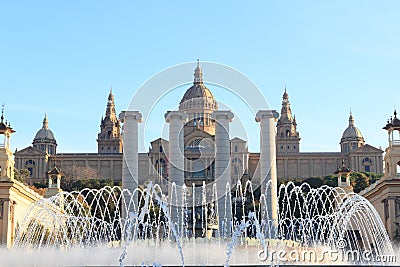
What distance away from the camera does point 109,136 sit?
128 m

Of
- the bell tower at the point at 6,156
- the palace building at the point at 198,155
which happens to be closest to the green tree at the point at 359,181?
the palace building at the point at 198,155

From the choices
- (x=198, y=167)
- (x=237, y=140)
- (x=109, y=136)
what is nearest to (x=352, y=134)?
(x=237, y=140)

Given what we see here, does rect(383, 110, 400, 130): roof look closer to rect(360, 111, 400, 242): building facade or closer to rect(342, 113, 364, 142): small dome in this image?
rect(360, 111, 400, 242): building facade

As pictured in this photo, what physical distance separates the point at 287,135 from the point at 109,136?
1266 inches

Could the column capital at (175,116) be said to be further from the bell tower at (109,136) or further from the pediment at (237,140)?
the bell tower at (109,136)

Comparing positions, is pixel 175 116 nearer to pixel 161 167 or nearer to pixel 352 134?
pixel 161 167

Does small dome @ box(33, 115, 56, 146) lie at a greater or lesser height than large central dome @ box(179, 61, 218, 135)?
lesser

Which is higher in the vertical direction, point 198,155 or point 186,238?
point 198,155

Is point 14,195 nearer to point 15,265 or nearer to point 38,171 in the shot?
point 15,265

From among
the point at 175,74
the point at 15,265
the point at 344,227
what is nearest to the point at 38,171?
the point at 175,74

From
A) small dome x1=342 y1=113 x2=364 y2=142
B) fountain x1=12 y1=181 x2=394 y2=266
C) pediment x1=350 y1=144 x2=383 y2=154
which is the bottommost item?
fountain x1=12 y1=181 x2=394 y2=266

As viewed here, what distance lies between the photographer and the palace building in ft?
346

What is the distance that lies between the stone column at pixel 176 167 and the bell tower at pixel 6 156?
10.5m

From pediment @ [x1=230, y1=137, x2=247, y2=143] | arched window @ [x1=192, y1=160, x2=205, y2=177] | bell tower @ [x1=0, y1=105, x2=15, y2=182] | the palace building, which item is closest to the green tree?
the palace building
